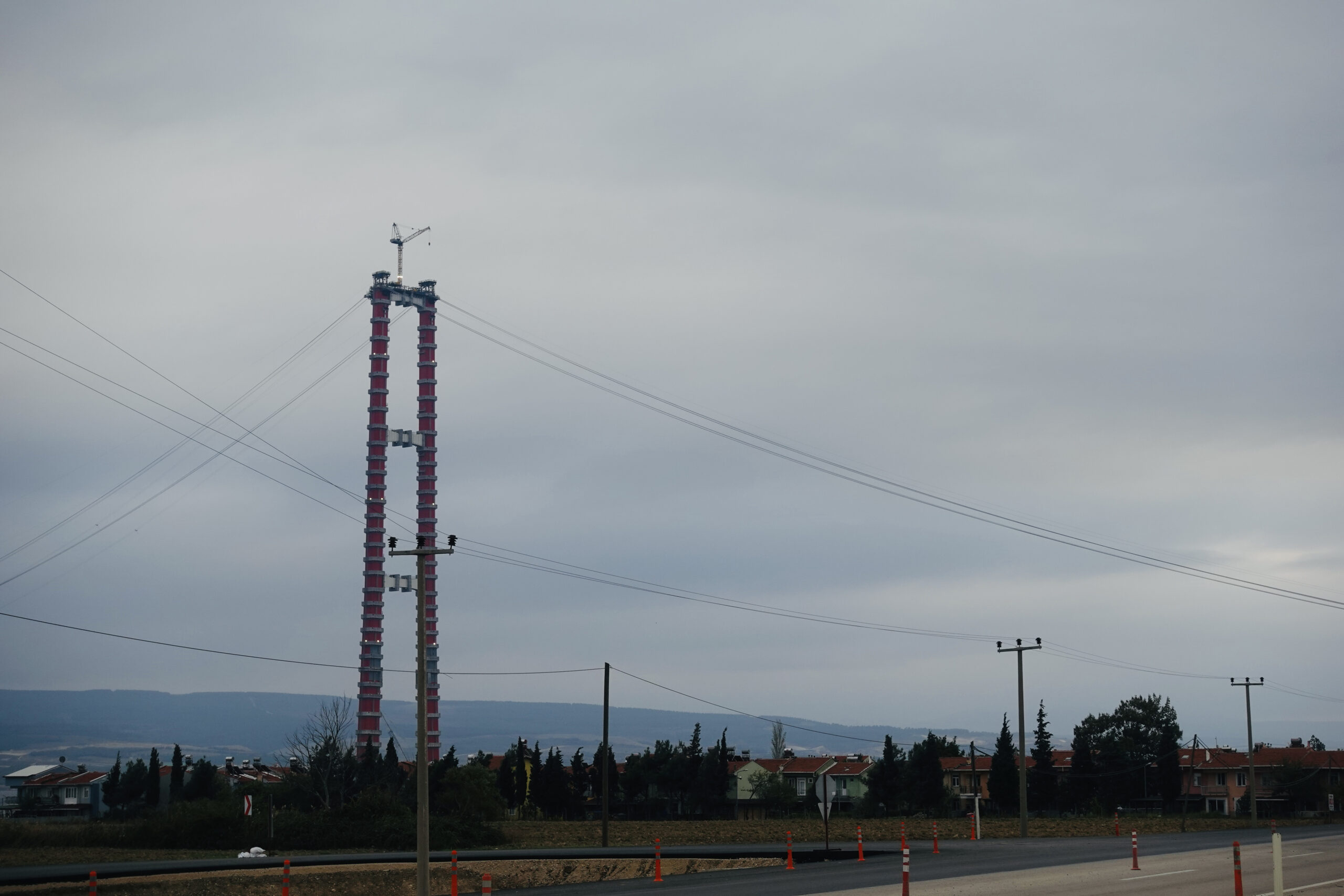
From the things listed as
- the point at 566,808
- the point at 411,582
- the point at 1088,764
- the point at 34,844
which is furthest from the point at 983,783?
the point at 34,844

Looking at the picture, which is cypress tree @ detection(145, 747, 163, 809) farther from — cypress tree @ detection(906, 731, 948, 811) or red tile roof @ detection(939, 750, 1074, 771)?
red tile roof @ detection(939, 750, 1074, 771)

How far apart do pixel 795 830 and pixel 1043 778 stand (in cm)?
4716

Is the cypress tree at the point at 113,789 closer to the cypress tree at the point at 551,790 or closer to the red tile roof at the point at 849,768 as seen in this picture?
the cypress tree at the point at 551,790

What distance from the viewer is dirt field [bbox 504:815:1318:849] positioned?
62.6 meters

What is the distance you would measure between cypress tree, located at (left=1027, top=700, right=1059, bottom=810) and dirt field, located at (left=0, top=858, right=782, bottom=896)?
236 ft

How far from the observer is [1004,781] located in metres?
110

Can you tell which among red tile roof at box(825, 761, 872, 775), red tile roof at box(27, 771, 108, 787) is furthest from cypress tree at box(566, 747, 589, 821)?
red tile roof at box(27, 771, 108, 787)

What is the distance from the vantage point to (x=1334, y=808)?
363 feet

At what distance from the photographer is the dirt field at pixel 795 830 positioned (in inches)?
2463

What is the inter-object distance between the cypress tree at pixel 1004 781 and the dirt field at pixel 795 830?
56.6ft

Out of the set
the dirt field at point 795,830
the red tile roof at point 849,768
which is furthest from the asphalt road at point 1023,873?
the red tile roof at point 849,768

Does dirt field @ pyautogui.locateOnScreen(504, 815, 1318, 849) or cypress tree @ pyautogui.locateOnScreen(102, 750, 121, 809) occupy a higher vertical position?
dirt field @ pyautogui.locateOnScreen(504, 815, 1318, 849)

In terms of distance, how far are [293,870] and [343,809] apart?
1010 inches

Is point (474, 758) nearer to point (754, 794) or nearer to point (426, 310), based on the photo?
point (754, 794)
